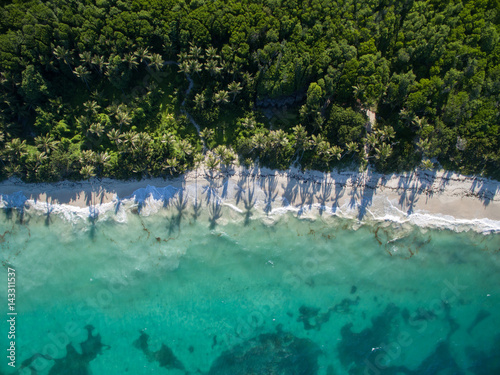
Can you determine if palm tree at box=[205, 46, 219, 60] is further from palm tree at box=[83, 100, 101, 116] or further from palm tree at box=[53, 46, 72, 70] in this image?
palm tree at box=[53, 46, 72, 70]

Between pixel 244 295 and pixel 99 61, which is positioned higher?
pixel 99 61

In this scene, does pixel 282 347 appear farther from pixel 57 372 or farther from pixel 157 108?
pixel 157 108

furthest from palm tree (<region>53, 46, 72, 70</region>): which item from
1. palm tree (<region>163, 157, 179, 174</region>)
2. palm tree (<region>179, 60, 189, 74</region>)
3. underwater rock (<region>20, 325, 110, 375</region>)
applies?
underwater rock (<region>20, 325, 110, 375</region>)

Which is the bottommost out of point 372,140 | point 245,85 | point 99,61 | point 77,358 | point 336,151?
point 77,358

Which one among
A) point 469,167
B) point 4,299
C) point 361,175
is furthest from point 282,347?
point 4,299

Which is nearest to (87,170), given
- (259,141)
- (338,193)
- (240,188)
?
(240,188)

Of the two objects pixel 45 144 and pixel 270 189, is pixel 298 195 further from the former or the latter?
pixel 45 144
